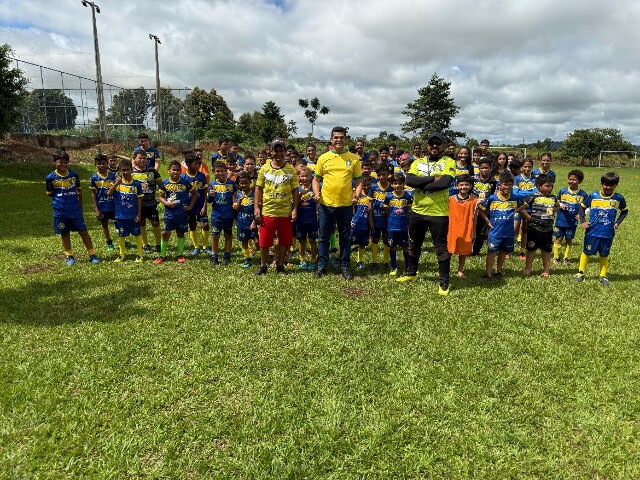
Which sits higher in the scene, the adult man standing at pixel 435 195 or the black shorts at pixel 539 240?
the adult man standing at pixel 435 195

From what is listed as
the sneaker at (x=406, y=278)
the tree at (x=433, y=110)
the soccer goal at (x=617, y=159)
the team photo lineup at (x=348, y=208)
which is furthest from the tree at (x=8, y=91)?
the soccer goal at (x=617, y=159)

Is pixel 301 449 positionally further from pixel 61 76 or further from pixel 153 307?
pixel 61 76

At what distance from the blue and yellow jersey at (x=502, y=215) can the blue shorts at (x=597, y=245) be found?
130cm

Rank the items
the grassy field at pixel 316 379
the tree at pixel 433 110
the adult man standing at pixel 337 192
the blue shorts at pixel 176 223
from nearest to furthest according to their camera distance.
→ the grassy field at pixel 316 379, the adult man standing at pixel 337 192, the blue shorts at pixel 176 223, the tree at pixel 433 110

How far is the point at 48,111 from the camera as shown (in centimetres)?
2650

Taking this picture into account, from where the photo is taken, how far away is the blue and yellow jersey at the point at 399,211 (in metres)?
6.93

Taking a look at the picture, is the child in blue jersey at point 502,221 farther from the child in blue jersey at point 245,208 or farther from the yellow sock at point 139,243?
the yellow sock at point 139,243

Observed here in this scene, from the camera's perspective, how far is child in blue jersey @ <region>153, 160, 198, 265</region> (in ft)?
25.0

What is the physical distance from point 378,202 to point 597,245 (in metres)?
3.73

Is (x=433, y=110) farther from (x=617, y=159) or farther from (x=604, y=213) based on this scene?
(x=604, y=213)

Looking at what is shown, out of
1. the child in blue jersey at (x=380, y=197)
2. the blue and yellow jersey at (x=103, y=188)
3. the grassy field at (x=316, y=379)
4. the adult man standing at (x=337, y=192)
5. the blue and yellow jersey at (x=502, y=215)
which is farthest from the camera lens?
the blue and yellow jersey at (x=103, y=188)

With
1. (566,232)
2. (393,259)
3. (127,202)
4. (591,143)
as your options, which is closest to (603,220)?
(566,232)

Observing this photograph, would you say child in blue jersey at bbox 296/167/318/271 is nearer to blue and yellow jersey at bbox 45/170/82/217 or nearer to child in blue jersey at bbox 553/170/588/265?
blue and yellow jersey at bbox 45/170/82/217

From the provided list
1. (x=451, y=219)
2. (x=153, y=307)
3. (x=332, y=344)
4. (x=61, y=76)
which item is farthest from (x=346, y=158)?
(x=61, y=76)
